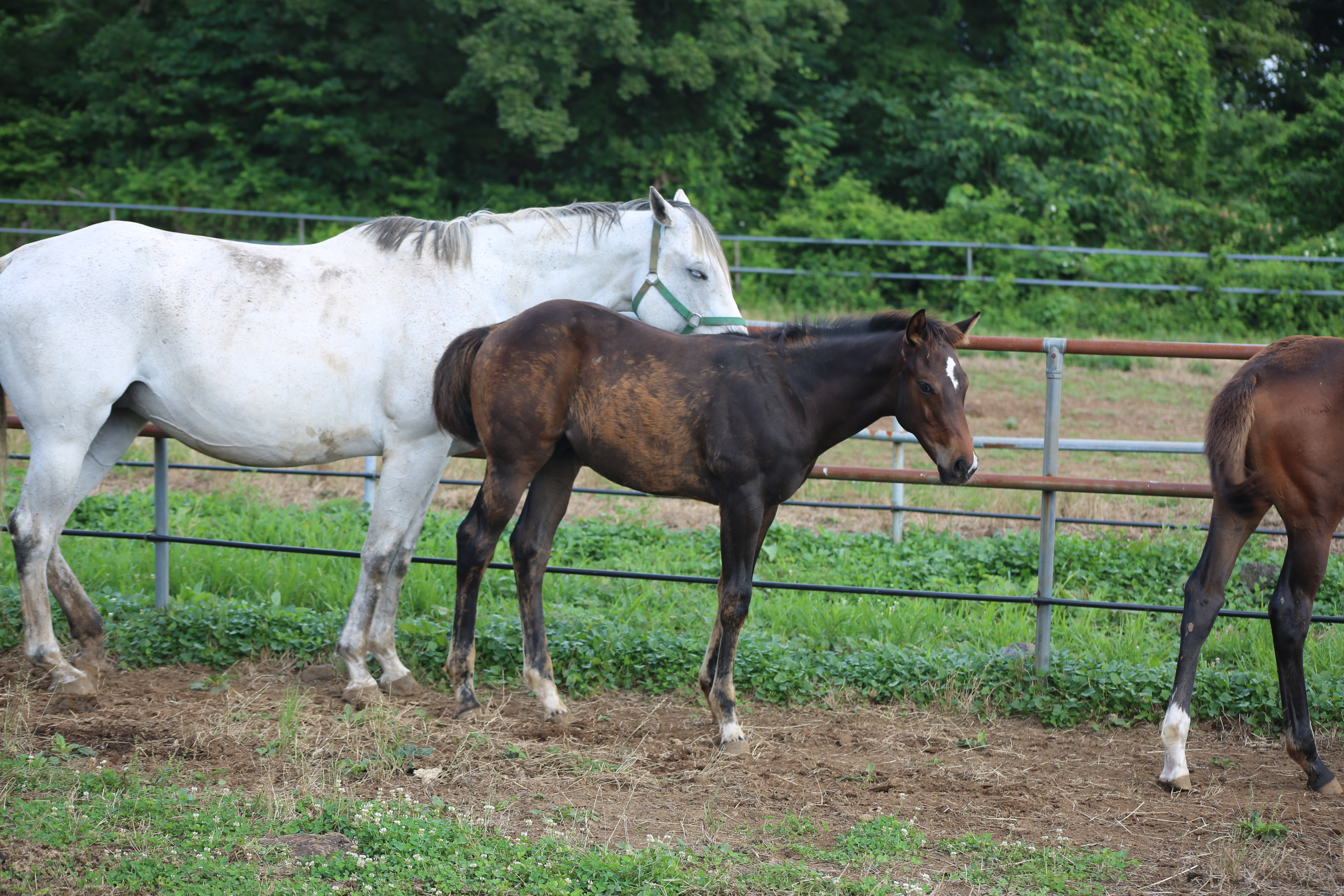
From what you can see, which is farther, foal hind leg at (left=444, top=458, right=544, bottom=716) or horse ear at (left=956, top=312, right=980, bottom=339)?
foal hind leg at (left=444, top=458, right=544, bottom=716)

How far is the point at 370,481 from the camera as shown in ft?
24.9

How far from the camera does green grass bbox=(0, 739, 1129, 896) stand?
2941mm

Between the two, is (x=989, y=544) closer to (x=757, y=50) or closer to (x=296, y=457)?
(x=296, y=457)

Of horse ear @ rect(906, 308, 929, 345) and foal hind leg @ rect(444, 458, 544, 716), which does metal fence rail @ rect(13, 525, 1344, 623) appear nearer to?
foal hind leg @ rect(444, 458, 544, 716)

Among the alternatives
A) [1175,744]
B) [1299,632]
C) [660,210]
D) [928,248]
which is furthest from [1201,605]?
[928,248]

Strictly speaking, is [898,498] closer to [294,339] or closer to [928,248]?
[294,339]

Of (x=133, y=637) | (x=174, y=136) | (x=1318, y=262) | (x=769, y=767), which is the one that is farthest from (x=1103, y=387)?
(x=174, y=136)

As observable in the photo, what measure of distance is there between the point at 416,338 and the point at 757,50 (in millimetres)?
14737

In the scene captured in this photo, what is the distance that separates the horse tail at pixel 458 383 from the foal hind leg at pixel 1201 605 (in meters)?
2.89

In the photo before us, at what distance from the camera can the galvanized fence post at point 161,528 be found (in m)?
5.25

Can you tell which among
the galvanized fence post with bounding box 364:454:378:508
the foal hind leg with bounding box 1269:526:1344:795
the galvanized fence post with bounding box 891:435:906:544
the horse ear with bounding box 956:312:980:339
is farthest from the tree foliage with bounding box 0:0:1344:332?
the foal hind leg with bounding box 1269:526:1344:795

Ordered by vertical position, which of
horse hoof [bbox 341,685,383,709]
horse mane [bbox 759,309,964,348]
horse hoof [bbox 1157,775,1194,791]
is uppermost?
horse mane [bbox 759,309,964,348]

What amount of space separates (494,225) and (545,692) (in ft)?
6.91

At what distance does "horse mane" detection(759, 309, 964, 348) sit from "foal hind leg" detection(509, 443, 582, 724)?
40.0 inches
